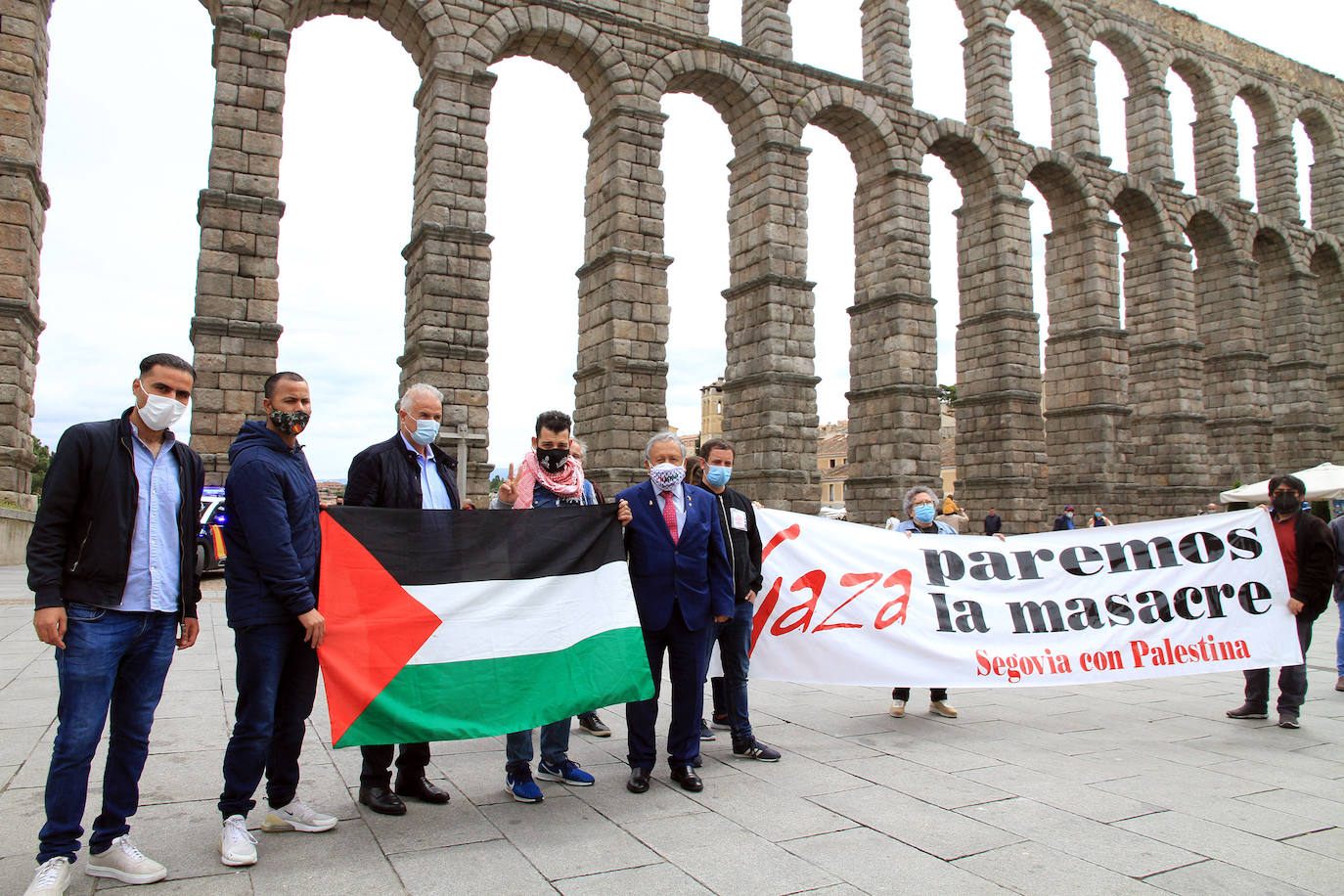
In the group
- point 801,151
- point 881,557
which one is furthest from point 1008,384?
point 881,557

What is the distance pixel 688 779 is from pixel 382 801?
1.40m

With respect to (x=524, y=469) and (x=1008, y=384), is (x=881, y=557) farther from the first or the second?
(x=1008, y=384)

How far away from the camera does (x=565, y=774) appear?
4121 millimetres

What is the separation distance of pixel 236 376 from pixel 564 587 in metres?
10.3

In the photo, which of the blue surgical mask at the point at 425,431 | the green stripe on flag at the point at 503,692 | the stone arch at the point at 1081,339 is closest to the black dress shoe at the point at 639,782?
the green stripe on flag at the point at 503,692

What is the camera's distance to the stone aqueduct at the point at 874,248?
1273 cm

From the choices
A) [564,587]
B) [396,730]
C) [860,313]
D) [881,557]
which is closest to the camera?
[396,730]

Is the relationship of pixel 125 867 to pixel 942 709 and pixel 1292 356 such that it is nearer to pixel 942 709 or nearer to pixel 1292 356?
pixel 942 709

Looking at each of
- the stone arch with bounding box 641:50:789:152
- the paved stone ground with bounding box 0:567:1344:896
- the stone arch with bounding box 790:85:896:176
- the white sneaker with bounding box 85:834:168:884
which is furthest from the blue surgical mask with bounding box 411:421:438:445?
the stone arch with bounding box 790:85:896:176

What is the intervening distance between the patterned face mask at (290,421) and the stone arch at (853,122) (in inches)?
622

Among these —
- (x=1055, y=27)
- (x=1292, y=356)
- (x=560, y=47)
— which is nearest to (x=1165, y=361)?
(x=1292, y=356)

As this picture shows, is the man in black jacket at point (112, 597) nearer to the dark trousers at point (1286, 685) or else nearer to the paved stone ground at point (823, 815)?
the paved stone ground at point (823, 815)

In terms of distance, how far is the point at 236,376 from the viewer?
12.3m

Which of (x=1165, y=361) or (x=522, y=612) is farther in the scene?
(x=1165, y=361)
